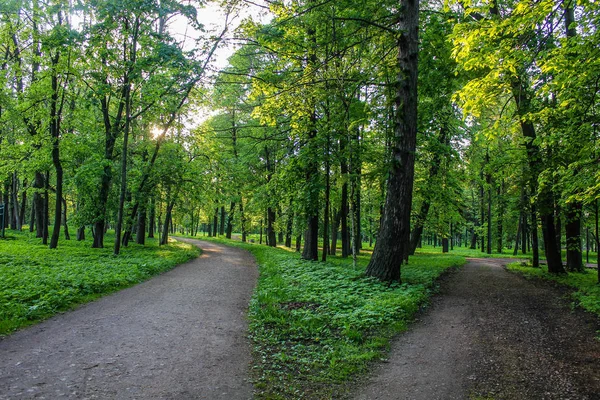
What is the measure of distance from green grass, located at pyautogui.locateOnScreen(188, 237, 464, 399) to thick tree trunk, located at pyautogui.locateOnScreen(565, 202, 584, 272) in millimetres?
6415

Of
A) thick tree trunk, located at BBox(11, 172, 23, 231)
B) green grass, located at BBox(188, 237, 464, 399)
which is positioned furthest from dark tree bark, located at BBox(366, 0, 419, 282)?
thick tree trunk, located at BBox(11, 172, 23, 231)

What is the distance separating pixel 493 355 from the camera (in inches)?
204

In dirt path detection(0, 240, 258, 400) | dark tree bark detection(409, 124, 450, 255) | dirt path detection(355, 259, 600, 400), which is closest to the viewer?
dirt path detection(0, 240, 258, 400)

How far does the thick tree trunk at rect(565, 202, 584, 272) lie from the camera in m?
12.4

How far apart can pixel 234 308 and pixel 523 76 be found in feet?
30.8

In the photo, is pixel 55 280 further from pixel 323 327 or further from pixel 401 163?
pixel 401 163

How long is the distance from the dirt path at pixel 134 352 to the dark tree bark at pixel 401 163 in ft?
12.9

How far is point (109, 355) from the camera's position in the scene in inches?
195

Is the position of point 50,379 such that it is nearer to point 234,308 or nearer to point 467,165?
point 234,308

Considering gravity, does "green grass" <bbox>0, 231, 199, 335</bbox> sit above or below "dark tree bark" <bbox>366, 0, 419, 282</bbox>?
below

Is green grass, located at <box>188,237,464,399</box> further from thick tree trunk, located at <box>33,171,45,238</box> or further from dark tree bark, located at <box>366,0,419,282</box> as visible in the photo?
thick tree trunk, located at <box>33,171,45,238</box>

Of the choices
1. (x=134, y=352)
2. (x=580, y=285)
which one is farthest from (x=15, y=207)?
(x=580, y=285)

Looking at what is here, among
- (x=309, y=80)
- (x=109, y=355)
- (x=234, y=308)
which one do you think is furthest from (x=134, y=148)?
(x=109, y=355)

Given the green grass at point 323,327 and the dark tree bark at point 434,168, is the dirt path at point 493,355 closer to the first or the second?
the green grass at point 323,327
